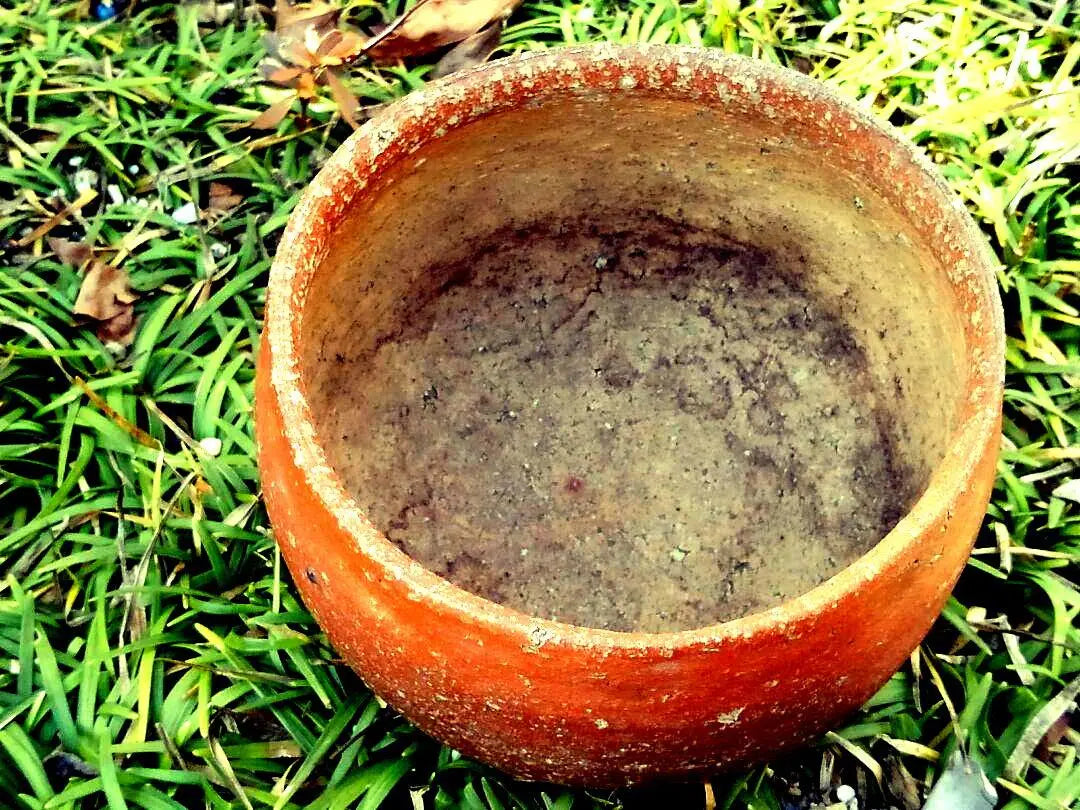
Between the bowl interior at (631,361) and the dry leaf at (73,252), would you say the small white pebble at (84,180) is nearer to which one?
the dry leaf at (73,252)

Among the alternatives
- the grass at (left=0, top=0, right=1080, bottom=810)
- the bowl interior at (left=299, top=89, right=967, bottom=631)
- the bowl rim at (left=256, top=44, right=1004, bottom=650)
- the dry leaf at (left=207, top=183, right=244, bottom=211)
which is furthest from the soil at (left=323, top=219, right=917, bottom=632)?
the dry leaf at (left=207, top=183, right=244, bottom=211)

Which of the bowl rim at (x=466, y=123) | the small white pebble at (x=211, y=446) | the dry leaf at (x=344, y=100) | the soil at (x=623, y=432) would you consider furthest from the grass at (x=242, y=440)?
the bowl rim at (x=466, y=123)

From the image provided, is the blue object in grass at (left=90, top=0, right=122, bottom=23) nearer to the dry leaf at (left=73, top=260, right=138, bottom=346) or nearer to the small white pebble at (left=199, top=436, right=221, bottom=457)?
the dry leaf at (left=73, top=260, right=138, bottom=346)

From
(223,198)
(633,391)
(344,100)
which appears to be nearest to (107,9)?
(223,198)

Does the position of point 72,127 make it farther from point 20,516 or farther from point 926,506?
point 926,506

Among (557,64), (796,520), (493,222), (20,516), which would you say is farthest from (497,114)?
A: (20,516)

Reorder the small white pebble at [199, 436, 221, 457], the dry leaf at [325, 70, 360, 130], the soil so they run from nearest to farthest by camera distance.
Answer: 1. the soil
2. the small white pebble at [199, 436, 221, 457]
3. the dry leaf at [325, 70, 360, 130]

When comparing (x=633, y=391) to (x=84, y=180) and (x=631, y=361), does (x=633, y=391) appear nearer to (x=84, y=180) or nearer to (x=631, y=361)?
(x=631, y=361)

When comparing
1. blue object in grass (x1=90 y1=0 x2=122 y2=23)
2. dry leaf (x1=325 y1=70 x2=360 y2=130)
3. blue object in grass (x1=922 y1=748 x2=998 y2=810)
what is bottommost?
blue object in grass (x1=922 y1=748 x2=998 y2=810)
